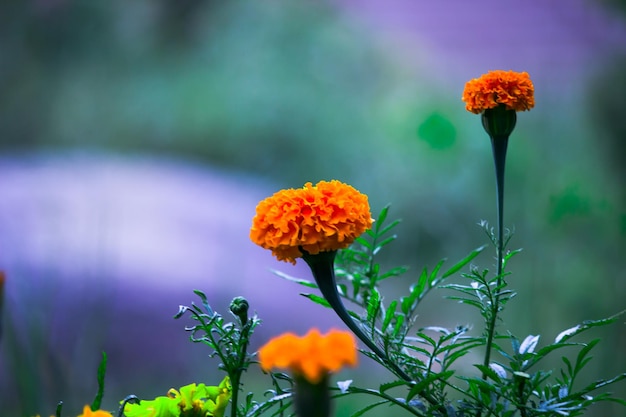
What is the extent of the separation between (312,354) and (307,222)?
8 centimetres

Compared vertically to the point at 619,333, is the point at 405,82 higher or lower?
higher

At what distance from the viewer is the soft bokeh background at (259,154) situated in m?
1.31

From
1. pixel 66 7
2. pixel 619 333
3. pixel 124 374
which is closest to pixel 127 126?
pixel 66 7

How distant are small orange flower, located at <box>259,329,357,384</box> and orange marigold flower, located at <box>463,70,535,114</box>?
154 millimetres

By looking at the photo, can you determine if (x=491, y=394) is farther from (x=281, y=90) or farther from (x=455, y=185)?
(x=281, y=90)

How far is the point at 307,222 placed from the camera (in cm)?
28

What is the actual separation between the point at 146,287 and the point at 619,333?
33.1 inches

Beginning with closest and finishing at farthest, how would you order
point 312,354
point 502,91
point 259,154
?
1. point 312,354
2. point 502,91
3. point 259,154

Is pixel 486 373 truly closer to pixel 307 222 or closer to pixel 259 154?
pixel 307 222

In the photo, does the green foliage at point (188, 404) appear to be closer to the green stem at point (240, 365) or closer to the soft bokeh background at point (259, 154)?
the green stem at point (240, 365)

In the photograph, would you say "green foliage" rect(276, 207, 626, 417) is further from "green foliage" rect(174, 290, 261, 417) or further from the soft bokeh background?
the soft bokeh background

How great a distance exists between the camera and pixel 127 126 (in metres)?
1.85

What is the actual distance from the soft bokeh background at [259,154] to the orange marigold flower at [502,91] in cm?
76

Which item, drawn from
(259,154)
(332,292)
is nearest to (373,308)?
(332,292)
